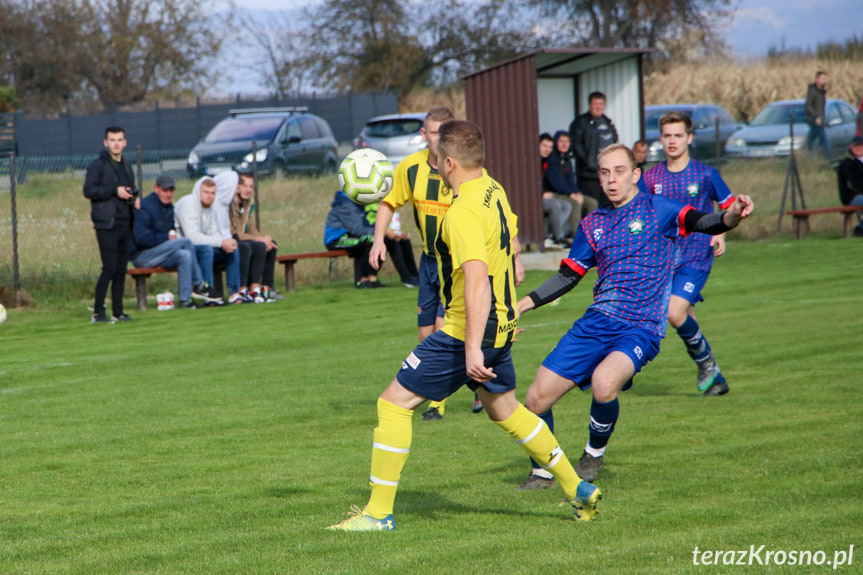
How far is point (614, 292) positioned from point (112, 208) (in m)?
8.88

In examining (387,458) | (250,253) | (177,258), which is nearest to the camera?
(387,458)

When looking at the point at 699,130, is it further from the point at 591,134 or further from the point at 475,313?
the point at 475,313

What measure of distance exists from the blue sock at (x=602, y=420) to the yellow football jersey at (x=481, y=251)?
855 mm

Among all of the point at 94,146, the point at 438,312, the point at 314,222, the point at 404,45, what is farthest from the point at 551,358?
the point at 404,45

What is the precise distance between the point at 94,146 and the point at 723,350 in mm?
29834

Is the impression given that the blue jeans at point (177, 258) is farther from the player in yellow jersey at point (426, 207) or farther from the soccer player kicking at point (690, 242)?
the soccer player kicking at point (690, 242)

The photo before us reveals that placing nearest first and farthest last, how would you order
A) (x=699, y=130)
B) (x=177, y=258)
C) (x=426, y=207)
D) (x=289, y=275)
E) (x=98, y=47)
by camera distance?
(x=426, y=207) < (x=177, y=258) < (x=289, y=275) < (x=699, y=130) < (x=98, y=47)

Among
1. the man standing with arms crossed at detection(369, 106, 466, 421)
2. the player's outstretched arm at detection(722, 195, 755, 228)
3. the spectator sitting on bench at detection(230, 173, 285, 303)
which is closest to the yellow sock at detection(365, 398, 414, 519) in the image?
the player's outstretched arm at detection(722, 195, 755, 228)

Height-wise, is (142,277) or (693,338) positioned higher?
(142,277)

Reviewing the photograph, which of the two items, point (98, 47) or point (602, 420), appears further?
→ point (98, 47)

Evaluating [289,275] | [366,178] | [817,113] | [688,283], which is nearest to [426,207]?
[366,178]

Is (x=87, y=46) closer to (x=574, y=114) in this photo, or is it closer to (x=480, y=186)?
(x=574, y=114)

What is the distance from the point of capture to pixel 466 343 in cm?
459

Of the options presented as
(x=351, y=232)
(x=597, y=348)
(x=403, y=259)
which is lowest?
(x=597, y=348)
